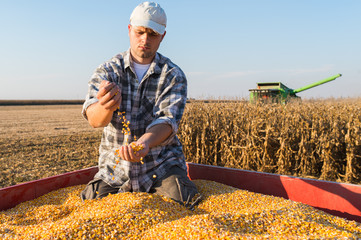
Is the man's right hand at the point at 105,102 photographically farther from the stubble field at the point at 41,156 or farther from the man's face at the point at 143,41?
the stubble field at the point at 41,156

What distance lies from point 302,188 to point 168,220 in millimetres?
1305

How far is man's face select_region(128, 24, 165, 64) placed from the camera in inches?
101

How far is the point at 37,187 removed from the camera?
2.84m

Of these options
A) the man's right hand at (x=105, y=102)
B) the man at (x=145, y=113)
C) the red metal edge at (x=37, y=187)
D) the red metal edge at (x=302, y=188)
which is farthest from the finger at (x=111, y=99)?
the red metal edge at (x=302, y=188)

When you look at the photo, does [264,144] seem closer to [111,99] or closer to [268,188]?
[268,188]

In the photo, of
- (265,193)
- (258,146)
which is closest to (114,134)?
(265,193)

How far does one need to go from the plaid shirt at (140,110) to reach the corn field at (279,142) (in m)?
2.32

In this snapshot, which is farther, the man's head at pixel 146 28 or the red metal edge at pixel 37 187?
the red metal edge at pixel 37 187

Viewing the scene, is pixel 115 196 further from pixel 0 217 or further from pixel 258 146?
pixel 258 146

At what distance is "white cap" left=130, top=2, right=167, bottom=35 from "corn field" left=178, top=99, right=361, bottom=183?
2.80 m

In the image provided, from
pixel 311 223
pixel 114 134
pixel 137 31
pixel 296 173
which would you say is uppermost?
pixel 137 31

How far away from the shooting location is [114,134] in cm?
275

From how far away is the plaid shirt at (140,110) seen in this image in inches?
105

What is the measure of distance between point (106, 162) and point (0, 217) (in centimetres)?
94
